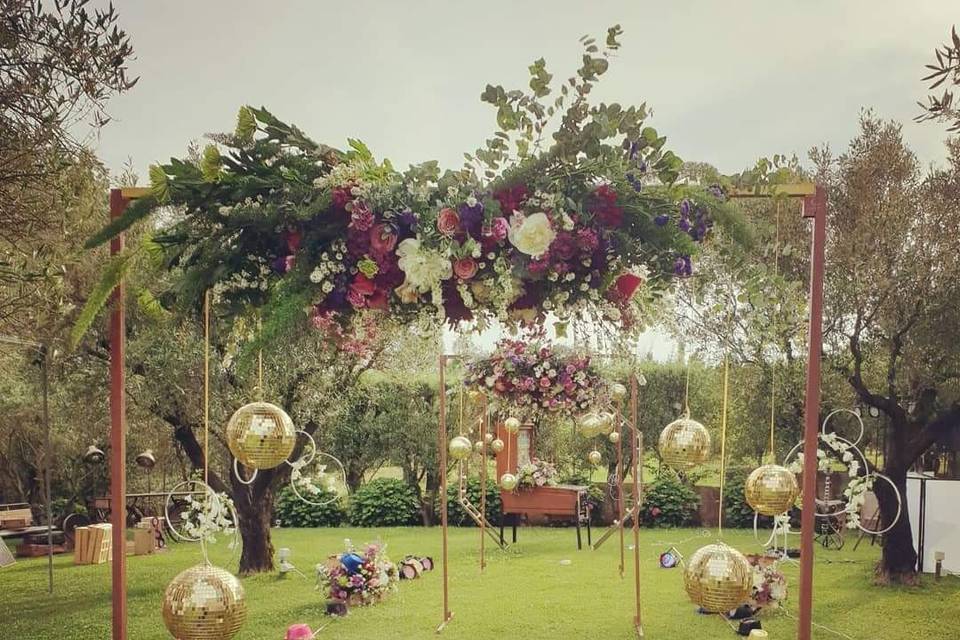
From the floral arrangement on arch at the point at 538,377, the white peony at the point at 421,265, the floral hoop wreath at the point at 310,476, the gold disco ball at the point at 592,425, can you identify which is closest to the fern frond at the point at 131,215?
the white peony at the point at 421,265

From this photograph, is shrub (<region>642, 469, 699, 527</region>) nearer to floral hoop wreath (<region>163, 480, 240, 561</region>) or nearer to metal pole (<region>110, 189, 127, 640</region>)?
floral hoop wreath (<region>163, 480, 240, 561</region>)

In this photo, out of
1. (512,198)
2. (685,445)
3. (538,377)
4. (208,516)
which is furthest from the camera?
(538,377)

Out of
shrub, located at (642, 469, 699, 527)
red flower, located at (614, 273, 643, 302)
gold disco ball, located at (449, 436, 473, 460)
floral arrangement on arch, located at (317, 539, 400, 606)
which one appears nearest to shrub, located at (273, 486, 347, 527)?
shrub, located at (642, 469, 699, 527)

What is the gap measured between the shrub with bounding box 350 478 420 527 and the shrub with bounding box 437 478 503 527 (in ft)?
1.57

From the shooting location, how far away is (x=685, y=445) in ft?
11.6

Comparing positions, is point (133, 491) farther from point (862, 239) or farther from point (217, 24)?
point (862, 239)

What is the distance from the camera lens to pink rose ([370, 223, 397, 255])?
8.32ft

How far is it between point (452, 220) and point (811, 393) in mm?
1432

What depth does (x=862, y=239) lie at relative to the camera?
7.11m

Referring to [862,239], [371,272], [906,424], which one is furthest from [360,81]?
[906,424]

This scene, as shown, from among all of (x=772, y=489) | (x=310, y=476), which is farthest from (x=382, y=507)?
(x=772, y=489)

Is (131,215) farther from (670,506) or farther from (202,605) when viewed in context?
(670,506)

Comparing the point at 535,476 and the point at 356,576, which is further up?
the point at 535,476

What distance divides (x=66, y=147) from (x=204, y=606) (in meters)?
2.71
